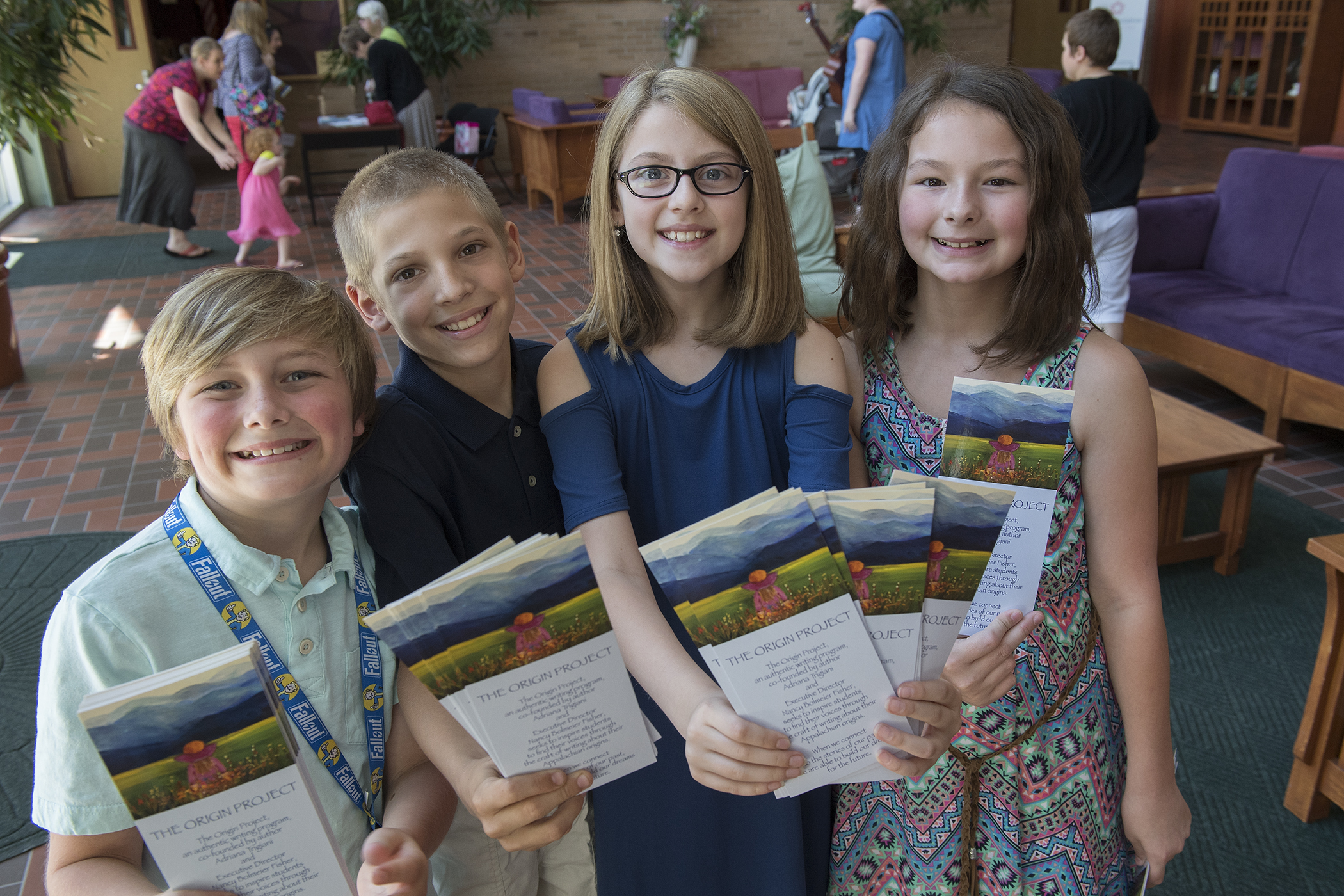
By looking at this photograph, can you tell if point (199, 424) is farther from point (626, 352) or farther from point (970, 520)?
point (970, 520)

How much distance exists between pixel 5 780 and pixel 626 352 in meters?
2.23

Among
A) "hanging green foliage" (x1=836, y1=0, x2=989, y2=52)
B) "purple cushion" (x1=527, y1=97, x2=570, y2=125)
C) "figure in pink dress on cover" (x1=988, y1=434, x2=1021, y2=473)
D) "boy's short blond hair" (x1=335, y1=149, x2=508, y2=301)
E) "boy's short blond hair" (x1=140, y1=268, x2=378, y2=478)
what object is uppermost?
"hanging green foliage" (x1=836, y1=0, x2=989, y2=52)

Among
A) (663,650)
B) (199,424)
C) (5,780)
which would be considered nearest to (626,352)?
(663,650)

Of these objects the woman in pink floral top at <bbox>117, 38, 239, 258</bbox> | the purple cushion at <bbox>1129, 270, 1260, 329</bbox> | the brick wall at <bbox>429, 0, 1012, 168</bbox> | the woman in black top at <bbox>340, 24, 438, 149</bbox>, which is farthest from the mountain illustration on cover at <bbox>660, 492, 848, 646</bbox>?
the brick wall at <bbox>429, 0, 1012, 168</bbox>

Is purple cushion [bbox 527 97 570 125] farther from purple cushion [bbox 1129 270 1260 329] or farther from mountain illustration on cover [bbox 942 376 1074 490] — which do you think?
mountain illustration on cover [bbox 942 376 1074 490]

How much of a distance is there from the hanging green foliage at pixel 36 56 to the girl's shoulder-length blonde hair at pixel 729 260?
11.7 feet

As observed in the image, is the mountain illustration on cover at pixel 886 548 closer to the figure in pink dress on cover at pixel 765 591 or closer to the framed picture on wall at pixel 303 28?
the figure in pink dress on cover at pixel 765 591

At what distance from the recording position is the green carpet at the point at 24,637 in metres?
2.27

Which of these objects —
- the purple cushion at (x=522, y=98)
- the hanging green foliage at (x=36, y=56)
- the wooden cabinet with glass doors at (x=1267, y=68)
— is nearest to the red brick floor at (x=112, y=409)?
the hanging green foliage at (x=36, y=56)

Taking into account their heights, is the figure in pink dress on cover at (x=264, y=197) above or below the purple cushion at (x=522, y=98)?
below

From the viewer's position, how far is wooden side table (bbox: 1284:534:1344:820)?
198cm

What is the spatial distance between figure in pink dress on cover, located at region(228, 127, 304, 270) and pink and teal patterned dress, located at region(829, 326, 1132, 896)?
6337 millimetres

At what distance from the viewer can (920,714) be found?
0.87 metres

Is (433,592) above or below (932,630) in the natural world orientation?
above
